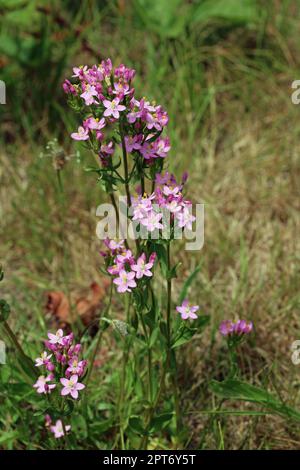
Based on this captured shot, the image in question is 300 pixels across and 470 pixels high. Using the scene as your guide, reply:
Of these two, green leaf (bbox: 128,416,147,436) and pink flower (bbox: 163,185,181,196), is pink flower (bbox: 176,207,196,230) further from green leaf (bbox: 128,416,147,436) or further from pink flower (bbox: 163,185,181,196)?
green leaf (bbox: 128,416,147,436)

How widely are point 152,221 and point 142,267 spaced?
4.9 inches

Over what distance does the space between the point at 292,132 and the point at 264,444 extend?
150 cm

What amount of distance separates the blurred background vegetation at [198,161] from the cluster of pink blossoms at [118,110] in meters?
0.53

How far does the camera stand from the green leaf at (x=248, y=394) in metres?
1.82

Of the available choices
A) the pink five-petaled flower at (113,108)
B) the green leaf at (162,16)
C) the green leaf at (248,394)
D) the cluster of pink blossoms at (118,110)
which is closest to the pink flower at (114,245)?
the cluster of pink blossoms at (118,110)

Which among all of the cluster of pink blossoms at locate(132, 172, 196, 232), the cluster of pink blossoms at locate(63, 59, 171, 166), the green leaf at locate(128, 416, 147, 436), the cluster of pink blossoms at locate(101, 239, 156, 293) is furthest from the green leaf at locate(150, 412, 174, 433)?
the cluster of pink blossoms at locate(63, 59, 171, 166)

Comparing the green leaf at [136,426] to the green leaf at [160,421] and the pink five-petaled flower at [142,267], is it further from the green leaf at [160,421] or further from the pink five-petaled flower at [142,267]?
the pink five-petaled flower at [142,267]

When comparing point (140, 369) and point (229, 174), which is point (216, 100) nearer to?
point (229, 174)

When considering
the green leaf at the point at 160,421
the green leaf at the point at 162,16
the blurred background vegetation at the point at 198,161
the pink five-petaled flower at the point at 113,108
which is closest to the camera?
the pink five-petaled flower at the point at 113,108

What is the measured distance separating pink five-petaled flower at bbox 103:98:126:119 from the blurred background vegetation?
63 cm

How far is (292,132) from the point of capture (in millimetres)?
2957

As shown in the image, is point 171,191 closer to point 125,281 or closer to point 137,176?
point 137,176
